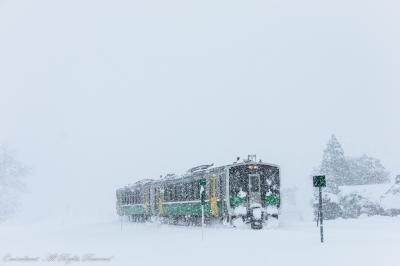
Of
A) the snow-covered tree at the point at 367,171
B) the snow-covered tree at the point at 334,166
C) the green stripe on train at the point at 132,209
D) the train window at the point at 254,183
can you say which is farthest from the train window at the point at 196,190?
the snow-covered tree at the point at 367,171

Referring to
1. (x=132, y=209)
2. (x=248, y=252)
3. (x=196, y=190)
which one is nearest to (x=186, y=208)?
(x=196, y=190)

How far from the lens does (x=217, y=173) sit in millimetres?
30734

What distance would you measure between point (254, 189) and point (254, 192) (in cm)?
16

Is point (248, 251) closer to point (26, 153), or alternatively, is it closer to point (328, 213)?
point (328, 213)

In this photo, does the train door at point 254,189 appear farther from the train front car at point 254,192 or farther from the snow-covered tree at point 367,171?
the snow-covered tree at point 367,171

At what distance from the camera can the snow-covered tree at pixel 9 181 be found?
56469 millimetres

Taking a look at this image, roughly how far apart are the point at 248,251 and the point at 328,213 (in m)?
35.1

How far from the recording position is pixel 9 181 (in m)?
56.7

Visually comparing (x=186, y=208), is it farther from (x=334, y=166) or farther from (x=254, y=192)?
(x=334, y=166)

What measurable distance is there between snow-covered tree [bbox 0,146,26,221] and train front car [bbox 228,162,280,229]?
33614mm

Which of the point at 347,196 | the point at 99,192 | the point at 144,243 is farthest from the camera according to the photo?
the point at 99,192

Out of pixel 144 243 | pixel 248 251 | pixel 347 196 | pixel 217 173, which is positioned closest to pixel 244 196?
pixel 217 173

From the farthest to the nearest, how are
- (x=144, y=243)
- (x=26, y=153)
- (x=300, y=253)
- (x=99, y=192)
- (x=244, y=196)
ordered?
(x=26, y=153) < (x=99, y=192) < (x=244, y=196) < (x=144, y=243) < (x=300, y=253)

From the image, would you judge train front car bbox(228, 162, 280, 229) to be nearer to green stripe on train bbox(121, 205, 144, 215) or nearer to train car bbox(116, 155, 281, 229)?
train car bbox(116, 155, 281, 229)
